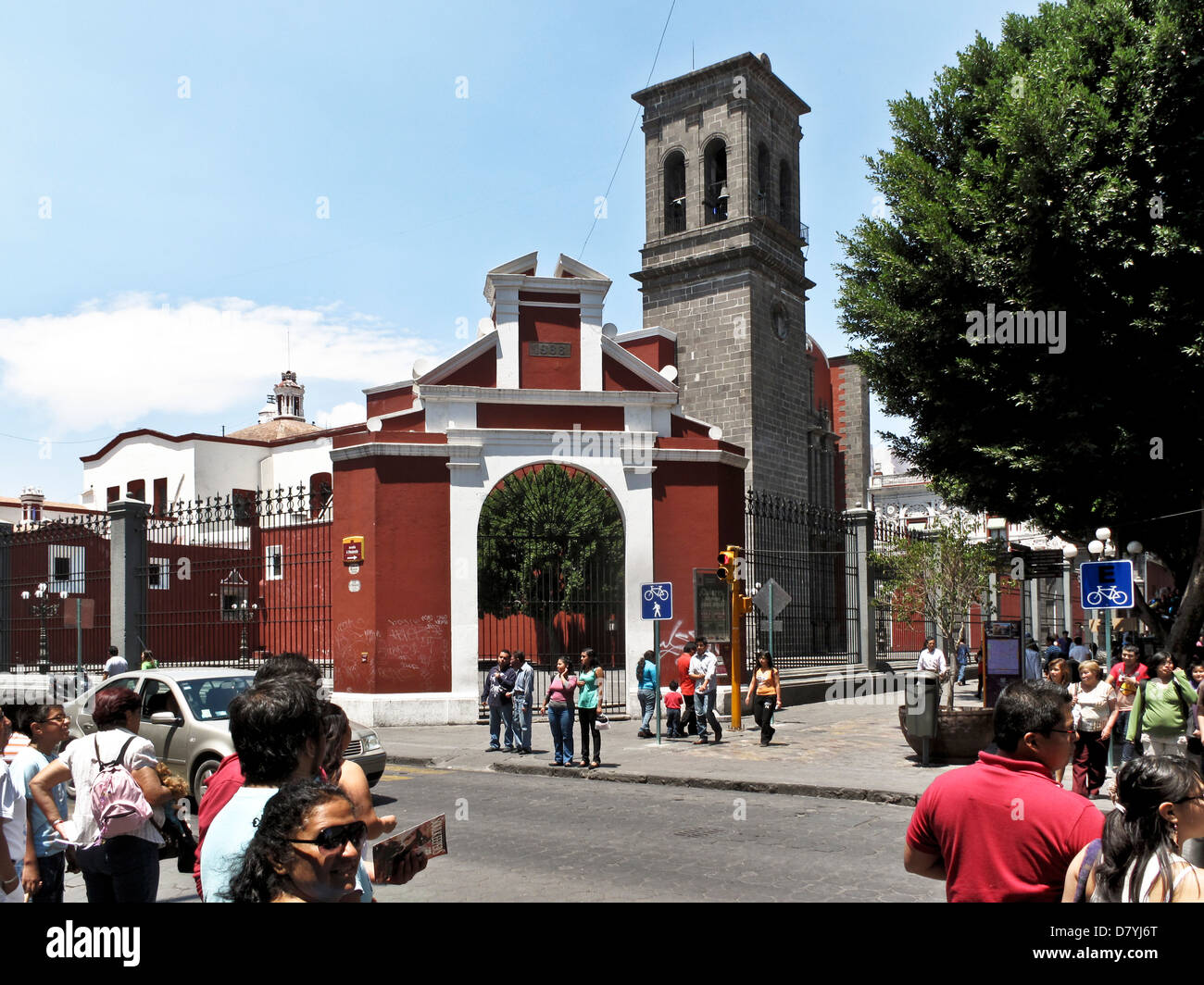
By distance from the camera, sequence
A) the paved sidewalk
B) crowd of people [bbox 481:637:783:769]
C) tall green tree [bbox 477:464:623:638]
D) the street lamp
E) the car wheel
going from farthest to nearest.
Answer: tall green tree [bbox 477:464:623:638] < the street lamp < crowd of people [bbox 481:637:783:769] < the paved sidewalk < the car wheel

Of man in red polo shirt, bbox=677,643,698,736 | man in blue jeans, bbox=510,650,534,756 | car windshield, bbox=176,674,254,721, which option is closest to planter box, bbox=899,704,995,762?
man in red polo shirt, bbox=677,643,698,736

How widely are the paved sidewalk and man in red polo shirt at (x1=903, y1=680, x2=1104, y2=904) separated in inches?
345

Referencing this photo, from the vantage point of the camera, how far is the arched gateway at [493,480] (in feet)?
63.8

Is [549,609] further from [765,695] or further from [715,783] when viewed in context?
[715,783]

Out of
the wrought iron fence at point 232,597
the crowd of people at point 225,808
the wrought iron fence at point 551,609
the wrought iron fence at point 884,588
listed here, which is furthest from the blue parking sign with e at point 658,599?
the wrought iron fence at point 884,588

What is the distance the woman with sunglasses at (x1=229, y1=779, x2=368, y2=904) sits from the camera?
256cm

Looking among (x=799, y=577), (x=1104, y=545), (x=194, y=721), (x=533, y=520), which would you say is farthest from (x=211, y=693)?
(x=799, y=577)

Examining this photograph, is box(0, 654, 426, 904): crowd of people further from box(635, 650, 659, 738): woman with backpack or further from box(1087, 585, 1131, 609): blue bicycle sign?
box(635, 650, 659, 738): woman with backpack

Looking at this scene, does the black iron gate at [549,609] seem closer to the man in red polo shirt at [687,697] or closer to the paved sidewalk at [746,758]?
the paved sidewalk at [746,758]

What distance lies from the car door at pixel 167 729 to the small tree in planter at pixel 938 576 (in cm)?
2058

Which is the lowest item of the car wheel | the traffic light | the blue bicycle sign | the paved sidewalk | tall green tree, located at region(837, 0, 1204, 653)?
the paved sidewalk

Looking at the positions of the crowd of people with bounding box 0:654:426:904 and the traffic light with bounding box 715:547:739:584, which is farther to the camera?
the traffic light with bounding box 715:547:739:584
